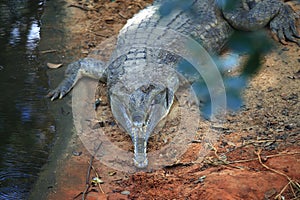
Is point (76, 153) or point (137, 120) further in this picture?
point (76, 153)

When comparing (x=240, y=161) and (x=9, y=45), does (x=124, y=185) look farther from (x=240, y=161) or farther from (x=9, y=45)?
(x=9, y=45)

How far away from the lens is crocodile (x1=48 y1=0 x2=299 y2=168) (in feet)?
11.2

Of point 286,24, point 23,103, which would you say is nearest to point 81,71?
point 23,103

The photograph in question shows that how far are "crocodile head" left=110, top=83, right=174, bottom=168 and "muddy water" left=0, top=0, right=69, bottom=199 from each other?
0.65 metres

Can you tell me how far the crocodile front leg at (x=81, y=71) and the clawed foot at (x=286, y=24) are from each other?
1803mm

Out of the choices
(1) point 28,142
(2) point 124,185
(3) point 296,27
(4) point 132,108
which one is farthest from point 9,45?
(3) point 296,27

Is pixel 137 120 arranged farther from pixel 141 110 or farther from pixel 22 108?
pixel 22 108

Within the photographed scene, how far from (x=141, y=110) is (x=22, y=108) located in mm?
1357

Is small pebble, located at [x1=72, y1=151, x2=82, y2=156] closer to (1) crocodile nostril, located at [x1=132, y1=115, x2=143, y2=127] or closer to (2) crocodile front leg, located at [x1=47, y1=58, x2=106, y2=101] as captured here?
(1) crocodile nostril, located at [x1=132, y1=115, x2=143, y2=127]

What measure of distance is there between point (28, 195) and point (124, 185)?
0.71m

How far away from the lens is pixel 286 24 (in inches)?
188

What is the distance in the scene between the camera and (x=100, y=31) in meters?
5.43

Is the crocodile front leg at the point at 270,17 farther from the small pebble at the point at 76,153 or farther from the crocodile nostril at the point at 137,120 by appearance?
the small pebble at the point at 76,153

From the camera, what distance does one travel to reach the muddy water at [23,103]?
3387 millimetres
